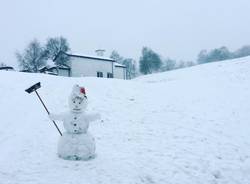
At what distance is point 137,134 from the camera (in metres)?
13.9

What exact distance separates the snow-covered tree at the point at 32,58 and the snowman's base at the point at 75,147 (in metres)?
53.6

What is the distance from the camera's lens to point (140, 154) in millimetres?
11594

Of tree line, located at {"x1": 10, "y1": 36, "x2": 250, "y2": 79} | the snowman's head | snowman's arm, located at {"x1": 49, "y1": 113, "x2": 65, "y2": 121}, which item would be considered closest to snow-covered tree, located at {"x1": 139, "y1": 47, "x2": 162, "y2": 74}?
tree line, located at {"x1": 10, "y1": 36, "x2": 250, "y2": 79}

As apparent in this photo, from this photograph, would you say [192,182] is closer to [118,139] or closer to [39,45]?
[118,139]

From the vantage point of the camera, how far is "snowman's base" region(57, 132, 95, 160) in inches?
409

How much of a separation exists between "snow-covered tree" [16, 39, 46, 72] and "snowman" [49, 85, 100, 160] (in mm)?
53324

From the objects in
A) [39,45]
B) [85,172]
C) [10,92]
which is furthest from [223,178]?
[39,45]

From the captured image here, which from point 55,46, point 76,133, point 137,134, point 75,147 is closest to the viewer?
point 75,147

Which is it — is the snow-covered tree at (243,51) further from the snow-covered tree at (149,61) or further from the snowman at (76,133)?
the snowman at (76,133)

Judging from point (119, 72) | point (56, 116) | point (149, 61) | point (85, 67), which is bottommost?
point (56, 116)

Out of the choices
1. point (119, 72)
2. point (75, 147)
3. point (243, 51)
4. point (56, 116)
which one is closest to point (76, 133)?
point (75, 147)

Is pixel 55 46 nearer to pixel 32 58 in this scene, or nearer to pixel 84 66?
pixel 32 58

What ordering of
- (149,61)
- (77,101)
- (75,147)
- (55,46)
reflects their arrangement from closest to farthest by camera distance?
1. (75,147)
2. (77,101)
3. (55,46)
4. (149,61)

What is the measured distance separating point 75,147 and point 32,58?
56.9m
